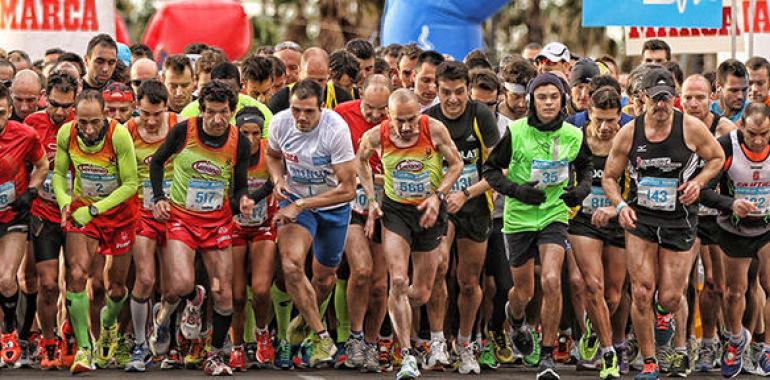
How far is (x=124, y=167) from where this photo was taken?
13.3m

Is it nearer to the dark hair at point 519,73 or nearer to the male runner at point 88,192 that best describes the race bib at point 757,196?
the dark hair at point 519,73

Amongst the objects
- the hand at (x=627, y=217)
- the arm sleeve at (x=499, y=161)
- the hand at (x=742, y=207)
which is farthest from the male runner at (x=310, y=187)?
the hand at (x=742, y=207)

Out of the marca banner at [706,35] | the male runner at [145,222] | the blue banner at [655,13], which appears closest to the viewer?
the male runner at [145,222]

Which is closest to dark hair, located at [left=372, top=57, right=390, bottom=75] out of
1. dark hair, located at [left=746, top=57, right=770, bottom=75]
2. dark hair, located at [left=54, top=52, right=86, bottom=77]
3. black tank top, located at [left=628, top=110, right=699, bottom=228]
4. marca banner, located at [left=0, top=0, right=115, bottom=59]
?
dark hair, located at [left=54, top=52, right=86, bottom=77]

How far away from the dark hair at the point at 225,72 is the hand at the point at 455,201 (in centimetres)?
208

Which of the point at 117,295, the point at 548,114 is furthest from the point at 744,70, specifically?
the point at 117,295

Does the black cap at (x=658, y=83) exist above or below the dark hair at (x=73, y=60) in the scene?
below

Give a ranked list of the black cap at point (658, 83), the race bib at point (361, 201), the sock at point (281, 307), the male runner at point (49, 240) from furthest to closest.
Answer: the sock at point (281, 307), the race bib at point (361, 201), the male runner at point (49, 240), the black cap at point (658, 83)

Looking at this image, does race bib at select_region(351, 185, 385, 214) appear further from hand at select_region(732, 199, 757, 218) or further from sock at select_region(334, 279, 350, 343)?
hand at select_region(732, 199, 757, 218)

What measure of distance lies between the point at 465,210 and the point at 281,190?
143 centimetres

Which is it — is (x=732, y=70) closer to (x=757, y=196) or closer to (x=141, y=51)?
(x=757, y=196)

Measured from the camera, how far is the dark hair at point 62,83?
1384 centimetres

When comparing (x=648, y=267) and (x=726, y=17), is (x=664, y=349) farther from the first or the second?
(x=726, y=17)

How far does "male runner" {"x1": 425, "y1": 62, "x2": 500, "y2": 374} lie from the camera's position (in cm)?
1358
